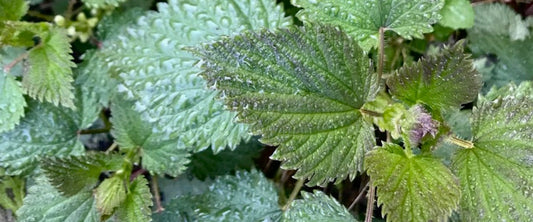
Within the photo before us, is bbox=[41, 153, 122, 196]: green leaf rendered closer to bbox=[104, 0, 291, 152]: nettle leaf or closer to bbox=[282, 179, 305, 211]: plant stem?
bbox=[104, 0, 291, 152]: nettle leaf

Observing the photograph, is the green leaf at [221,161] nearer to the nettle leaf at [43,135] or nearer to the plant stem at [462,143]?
the nettle leaf at [43,135]

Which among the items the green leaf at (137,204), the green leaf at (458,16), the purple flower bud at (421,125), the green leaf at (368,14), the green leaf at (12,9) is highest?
the green leaf at (368,14)

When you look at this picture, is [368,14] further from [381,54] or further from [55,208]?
[55,208]

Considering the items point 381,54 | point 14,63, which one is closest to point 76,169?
point 14,63

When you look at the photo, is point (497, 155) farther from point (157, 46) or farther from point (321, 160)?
point (157, 46)

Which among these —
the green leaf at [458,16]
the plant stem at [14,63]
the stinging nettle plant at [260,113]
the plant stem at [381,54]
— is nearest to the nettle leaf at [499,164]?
the stinging nettle plant at [260,113]

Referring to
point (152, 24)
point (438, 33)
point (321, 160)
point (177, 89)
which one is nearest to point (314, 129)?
point (321, 160)
